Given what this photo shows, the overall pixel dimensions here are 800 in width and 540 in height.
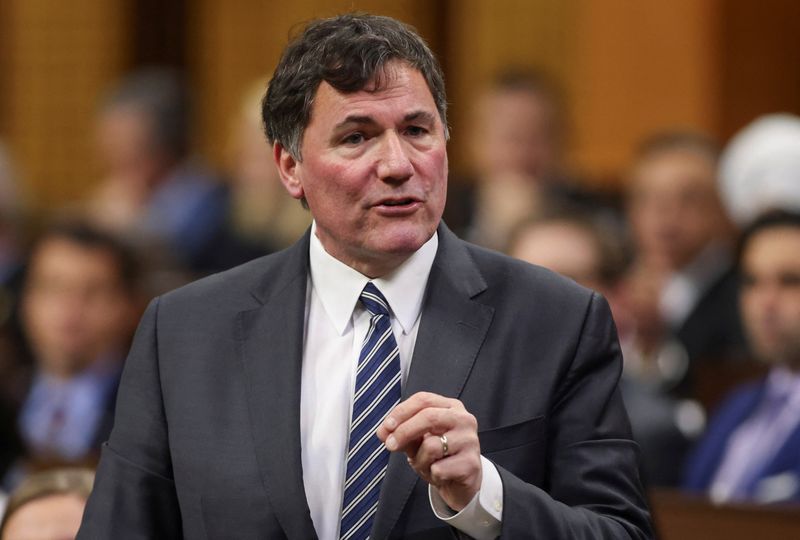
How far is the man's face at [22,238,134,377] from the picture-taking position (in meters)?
5.23

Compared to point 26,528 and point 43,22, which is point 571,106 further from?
point 26,528

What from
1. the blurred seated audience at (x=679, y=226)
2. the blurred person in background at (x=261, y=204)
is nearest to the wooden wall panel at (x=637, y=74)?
the blurred seated audience at (x=679, y=226)

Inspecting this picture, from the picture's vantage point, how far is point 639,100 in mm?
7949

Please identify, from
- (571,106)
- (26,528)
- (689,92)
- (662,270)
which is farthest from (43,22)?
(26,528)

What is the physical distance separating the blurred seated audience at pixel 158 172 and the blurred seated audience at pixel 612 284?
2551mm

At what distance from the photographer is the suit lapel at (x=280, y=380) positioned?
232 centimetres

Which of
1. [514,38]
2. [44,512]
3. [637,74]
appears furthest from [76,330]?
[514,38]

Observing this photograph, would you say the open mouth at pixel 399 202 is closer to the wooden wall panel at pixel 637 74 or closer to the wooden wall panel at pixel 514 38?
the wooden wall panel at pixel 637 74

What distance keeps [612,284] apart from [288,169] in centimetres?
246

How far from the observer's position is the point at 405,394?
2.38 metres

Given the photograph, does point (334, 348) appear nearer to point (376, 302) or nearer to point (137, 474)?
point (376, 302)

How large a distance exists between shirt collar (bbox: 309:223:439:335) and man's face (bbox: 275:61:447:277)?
0.09 m

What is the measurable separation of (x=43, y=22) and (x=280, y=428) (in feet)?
26.5

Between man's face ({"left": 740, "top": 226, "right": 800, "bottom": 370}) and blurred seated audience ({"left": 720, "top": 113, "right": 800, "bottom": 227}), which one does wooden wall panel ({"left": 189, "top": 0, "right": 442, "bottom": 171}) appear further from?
man's face ({"left": 740, "top": 226, "right": 800, "bottom": 370})
